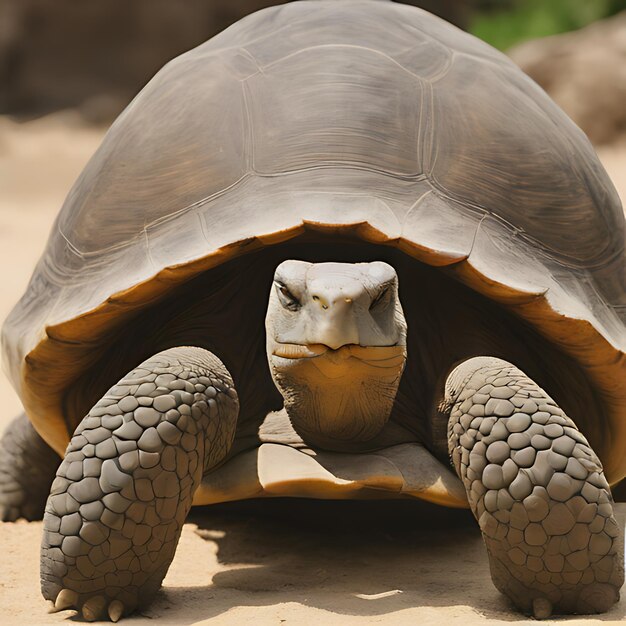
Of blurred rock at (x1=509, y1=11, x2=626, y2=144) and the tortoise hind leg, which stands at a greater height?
blurred rock at (x1=509, y1=11, x2=626, y2=144)

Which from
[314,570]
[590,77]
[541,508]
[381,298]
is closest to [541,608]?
[541,508]

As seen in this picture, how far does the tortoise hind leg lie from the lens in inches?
157

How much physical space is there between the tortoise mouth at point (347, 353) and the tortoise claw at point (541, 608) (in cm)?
64

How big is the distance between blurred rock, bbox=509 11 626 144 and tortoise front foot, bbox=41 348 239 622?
396 inches

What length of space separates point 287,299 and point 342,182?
470mm

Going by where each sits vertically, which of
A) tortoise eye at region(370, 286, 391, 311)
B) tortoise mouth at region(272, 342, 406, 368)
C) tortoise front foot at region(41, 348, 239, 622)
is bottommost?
tortoise front foot at region(41, 348, 239, 622)

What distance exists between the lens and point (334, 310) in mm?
2502

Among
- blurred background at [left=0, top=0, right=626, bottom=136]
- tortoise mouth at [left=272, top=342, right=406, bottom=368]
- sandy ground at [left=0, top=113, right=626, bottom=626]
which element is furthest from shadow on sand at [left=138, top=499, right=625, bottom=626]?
blurred background at [left=0, top=0, right=626, bottom=136]

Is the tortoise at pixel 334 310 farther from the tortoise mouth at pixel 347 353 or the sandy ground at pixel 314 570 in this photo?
the sandy ground at pixel 314 570

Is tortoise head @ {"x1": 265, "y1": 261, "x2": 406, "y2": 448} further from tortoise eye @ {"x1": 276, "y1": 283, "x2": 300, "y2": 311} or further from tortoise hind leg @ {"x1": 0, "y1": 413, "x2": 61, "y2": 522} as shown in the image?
tortoise hind leg @ {"x1": 0, "y1": 413, "x2": 61, "y2": 522}

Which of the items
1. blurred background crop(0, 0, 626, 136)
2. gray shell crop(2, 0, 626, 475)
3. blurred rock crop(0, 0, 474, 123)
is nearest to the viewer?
gray shell crop(2, 0, 626, 475)

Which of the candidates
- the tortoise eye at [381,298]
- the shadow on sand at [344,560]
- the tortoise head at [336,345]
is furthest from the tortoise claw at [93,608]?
the tortoise eye at [381,298]

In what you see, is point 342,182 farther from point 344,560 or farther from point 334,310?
point 344,560

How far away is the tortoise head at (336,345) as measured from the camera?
2533mm
